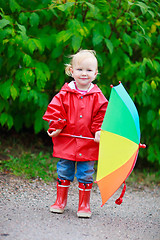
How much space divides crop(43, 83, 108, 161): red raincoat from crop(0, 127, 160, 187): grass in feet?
4.13

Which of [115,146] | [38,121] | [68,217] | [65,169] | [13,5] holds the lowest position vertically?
[68,217]

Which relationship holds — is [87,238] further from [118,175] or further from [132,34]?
[132,34]

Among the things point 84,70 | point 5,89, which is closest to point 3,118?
point 5,89

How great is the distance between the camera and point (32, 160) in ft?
15.8

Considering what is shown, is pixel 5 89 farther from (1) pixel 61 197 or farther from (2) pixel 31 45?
(1) pixel 61 197

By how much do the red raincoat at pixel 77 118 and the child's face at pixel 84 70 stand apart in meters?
0.10

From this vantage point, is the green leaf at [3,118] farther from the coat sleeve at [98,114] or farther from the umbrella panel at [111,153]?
the umbrella panel at [111,153]

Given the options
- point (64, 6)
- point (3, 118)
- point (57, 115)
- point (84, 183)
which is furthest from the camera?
point (3, 118)

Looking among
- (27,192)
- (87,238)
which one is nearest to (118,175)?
(87,238)

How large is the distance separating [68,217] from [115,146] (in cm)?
83

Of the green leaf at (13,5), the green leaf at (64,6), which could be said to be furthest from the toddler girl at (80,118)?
the green leaf at (13,5)

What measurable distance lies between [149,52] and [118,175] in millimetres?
2362

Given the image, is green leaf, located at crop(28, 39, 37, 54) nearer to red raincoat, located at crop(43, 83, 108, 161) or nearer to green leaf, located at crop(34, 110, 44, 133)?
red raincoat, located at crop(43, 83, 108, 161)

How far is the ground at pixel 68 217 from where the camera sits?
2.87 meters
